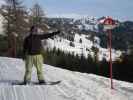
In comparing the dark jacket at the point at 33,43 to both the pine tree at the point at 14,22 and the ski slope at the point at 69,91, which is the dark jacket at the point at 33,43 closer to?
the ski slope at the point at 69,91

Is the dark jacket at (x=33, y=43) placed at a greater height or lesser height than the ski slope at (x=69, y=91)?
greater

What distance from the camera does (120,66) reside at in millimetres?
46656

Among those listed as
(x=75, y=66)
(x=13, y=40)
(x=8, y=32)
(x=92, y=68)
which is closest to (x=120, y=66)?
(x=92, y=68)

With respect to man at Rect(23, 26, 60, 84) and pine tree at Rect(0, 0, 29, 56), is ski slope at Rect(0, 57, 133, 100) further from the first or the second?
pine tree at Rect(0, 0, 29, 56)

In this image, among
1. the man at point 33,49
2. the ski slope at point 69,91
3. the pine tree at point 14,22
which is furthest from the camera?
the pine tree at point 14,22

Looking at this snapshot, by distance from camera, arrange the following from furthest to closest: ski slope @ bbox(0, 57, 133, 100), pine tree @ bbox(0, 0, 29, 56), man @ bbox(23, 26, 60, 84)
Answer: pine tree @ bbox(0, 0, 29, 56)
man @ bbox(23, 26, 60, 84)
ski slope @ bbox(0, 57, 133, 100)

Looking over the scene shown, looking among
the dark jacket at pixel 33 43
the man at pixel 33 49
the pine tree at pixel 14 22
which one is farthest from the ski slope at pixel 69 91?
the pine tree at pixel 14 22

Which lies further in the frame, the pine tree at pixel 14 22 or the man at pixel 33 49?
the pine tree at pixel 14 22

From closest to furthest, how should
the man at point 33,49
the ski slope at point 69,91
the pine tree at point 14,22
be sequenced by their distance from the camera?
the ski slope at point 69,91
the man at point 33,49
the pine tree at point 14,22

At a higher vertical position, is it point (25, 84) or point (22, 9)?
point (22, 9)

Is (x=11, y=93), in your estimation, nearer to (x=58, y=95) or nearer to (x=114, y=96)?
(x=58, y=95)

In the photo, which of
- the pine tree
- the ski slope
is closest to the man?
the ski slope

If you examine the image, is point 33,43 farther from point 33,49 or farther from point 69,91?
point 69,91

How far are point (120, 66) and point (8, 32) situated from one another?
3154cm
